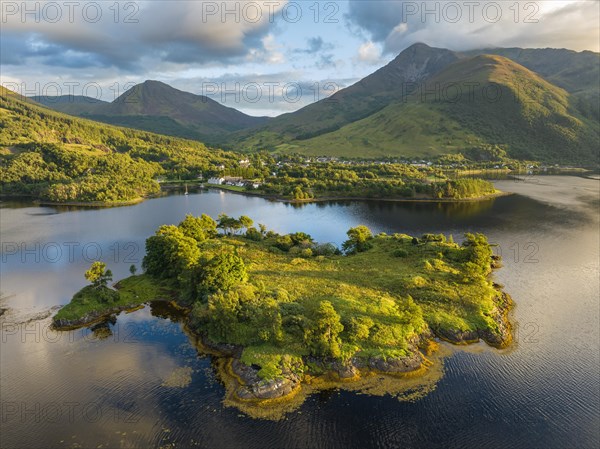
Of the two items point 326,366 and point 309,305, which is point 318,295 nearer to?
point 309,305

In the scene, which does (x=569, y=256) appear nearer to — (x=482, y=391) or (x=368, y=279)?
(x=368, y=279)

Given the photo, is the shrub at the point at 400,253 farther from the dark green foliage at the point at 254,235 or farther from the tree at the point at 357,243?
the dark green foliage at the point at 254,235

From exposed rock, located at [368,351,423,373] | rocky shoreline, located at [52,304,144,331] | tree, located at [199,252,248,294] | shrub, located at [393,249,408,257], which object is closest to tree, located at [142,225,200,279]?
tree, located at [199,252,248,294]

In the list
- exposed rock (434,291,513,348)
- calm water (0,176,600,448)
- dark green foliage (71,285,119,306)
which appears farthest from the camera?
dark green foliage (71,285,119,306)

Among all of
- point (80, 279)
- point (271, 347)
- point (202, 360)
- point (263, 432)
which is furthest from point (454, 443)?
point (80, 279)

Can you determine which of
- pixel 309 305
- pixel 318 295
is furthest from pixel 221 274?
pixel 318 295

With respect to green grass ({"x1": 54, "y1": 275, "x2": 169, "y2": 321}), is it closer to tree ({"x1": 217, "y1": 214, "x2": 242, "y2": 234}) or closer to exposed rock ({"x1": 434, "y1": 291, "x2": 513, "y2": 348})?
tree ({"x1": 217, "y1": 214, "x2": 242, "y2": 234})

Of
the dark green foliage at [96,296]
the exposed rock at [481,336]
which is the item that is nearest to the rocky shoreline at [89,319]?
the dark green foliage at [96,296]
